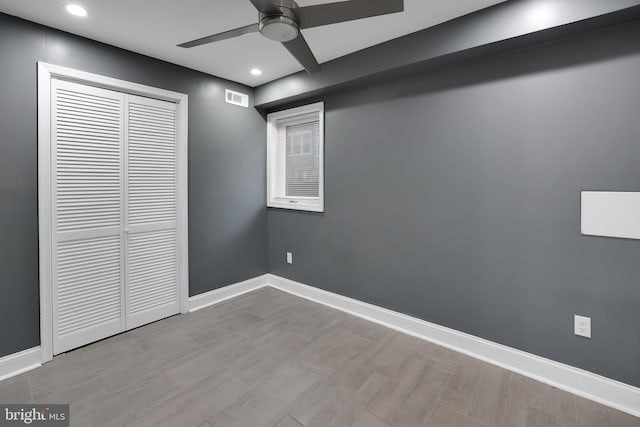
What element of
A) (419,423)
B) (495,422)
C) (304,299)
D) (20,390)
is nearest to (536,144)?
(495,422)

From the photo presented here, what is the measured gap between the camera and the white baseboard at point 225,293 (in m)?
3.25

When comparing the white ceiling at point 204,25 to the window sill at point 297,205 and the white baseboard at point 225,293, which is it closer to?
the window sill at point 297,205

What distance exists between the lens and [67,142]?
7.77 feet

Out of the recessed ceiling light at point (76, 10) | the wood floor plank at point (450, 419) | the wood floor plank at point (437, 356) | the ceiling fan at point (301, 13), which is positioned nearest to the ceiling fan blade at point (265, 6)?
the ceiling fan at point (301, 13)

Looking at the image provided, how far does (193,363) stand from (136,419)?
1.85ft

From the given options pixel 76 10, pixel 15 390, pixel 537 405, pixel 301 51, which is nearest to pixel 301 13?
pixel 301 51

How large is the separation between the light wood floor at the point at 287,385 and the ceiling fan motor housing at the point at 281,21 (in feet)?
7.23

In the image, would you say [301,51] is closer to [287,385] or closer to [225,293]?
[287,385]

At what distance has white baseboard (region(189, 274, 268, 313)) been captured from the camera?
10.7 feet

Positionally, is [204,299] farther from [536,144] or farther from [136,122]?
[536,144]

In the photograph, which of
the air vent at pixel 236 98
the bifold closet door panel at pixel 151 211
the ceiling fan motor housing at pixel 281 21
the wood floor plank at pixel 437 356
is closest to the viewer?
the ceiling fan motor housing at pixel 281 21

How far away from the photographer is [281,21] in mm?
1466

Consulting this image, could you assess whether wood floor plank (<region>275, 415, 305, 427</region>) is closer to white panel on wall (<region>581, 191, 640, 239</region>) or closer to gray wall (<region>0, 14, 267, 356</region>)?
gray wall (<region>0, 14, 267, 356</region>)

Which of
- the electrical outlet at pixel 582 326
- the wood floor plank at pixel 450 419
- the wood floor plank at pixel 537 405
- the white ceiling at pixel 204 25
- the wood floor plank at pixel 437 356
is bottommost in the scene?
the wood floor plank at pixel 450 419
